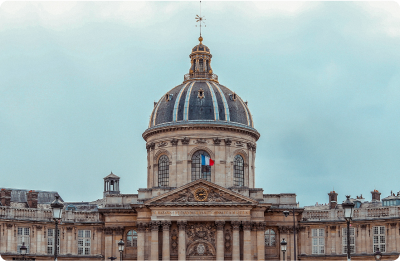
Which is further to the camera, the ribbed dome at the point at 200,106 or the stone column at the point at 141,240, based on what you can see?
the ribbed dome at the point at 200,106

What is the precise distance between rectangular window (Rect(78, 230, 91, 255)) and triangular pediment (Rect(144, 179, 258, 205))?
8871 mm

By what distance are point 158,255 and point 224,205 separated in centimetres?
808

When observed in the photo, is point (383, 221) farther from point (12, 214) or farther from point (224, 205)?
point (12, 214)

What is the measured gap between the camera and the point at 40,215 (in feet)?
246

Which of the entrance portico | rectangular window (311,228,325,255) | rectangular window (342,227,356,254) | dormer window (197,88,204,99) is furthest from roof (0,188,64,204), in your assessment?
Answer: rectangular window (342,227,356,254)

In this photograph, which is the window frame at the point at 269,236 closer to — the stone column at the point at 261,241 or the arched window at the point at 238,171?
the stone column at the point at 261,241

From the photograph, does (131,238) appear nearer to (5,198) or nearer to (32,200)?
(32,200)

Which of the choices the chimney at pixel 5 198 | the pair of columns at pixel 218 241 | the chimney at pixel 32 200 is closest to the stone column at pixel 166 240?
the pair of columns at pixel 218 241

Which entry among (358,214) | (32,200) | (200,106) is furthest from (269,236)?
(32,200)

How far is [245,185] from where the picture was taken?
81500mm

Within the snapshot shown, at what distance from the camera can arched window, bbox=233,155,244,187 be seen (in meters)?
81.2

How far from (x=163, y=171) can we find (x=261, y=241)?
1448 cm

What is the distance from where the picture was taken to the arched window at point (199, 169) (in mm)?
80000

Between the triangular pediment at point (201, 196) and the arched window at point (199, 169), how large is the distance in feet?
23.0
